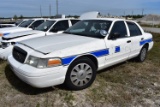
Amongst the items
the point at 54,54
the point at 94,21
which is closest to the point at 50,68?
the point at 54,54

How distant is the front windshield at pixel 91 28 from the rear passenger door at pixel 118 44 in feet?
0.74

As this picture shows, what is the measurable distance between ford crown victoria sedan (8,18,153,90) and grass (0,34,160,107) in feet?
0.93

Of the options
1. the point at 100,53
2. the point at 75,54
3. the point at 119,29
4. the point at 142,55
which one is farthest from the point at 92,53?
the point at 142,55

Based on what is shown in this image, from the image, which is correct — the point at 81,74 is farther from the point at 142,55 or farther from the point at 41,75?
the point at 142,55

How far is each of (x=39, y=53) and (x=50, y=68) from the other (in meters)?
0.36

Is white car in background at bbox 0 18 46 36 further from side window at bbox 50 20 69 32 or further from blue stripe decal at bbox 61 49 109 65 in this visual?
blue stripe decal at bbox 61 49 109 65

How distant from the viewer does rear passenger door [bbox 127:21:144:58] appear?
206 inches

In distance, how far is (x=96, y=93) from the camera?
3.75 meters

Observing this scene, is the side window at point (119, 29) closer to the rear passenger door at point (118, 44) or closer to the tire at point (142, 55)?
the rear passenger door at point (118, 44)

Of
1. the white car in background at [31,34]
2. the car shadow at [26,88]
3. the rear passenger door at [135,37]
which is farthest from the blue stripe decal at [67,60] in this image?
the white car in background at [31,34]

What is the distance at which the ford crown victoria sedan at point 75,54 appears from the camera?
3279 millimetres

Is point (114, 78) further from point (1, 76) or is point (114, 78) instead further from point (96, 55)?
point (1, 76)

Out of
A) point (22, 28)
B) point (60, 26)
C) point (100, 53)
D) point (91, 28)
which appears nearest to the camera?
point (100, 53)

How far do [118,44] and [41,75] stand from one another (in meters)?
2.20
